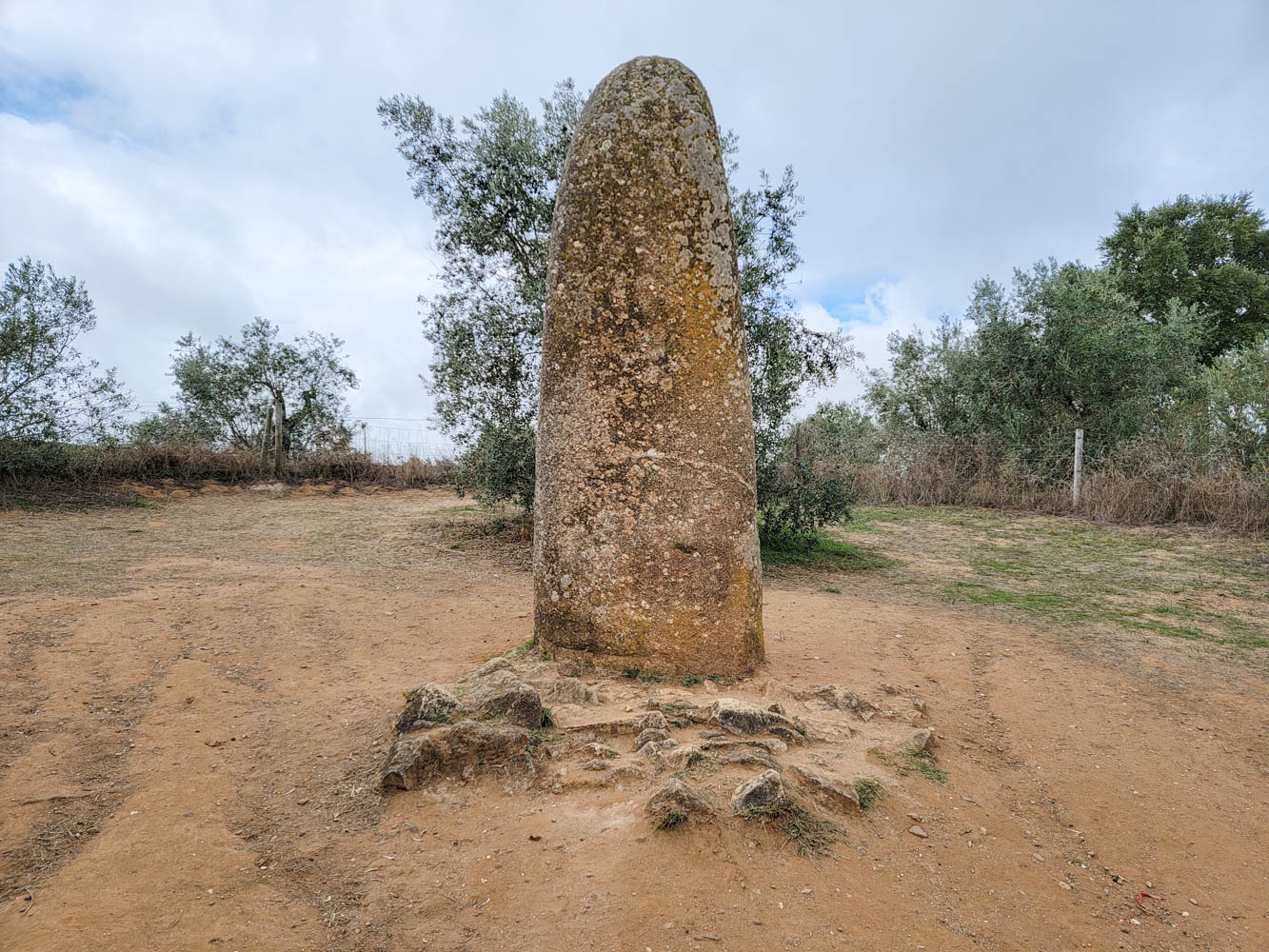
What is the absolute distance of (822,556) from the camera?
32.0 ft

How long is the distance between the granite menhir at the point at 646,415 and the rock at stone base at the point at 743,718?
0.68 metres

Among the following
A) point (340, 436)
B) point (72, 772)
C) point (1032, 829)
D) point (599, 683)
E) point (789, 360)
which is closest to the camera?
point (1032, 829)

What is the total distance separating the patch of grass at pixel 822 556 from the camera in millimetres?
9281

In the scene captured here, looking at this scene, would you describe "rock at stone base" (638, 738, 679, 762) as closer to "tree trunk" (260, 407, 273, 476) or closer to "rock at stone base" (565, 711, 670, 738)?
"rock at stone base" (565, 711, 670, 738)

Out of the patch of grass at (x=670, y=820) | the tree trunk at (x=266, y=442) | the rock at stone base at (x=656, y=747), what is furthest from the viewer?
the tree trunk at (x=266, y=442)

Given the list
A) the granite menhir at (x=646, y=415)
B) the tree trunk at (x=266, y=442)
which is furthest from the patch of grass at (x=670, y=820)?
the tree trunk at (x=266, y=442)

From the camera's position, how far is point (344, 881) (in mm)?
2275

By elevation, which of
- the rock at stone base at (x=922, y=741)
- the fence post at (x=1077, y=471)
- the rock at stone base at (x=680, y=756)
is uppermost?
the fence post at (x=1077, y=471)

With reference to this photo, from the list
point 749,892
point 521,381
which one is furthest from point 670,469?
point 521,381

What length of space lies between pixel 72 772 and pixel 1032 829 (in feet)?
13.1

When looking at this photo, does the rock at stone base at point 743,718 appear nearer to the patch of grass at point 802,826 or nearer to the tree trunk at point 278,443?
the patch of grass at point 802,826

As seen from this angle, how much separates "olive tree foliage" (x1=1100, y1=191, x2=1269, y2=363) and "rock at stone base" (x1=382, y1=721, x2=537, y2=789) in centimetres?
2688

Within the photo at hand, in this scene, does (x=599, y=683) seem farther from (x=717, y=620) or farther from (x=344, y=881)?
(x=344, y=881)

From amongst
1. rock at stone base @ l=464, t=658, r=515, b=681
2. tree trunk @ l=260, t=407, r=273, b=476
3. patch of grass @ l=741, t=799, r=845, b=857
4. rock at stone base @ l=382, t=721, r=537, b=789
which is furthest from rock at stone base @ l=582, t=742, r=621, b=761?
tree trunk @ l=260, t=407, r=273, b=476
